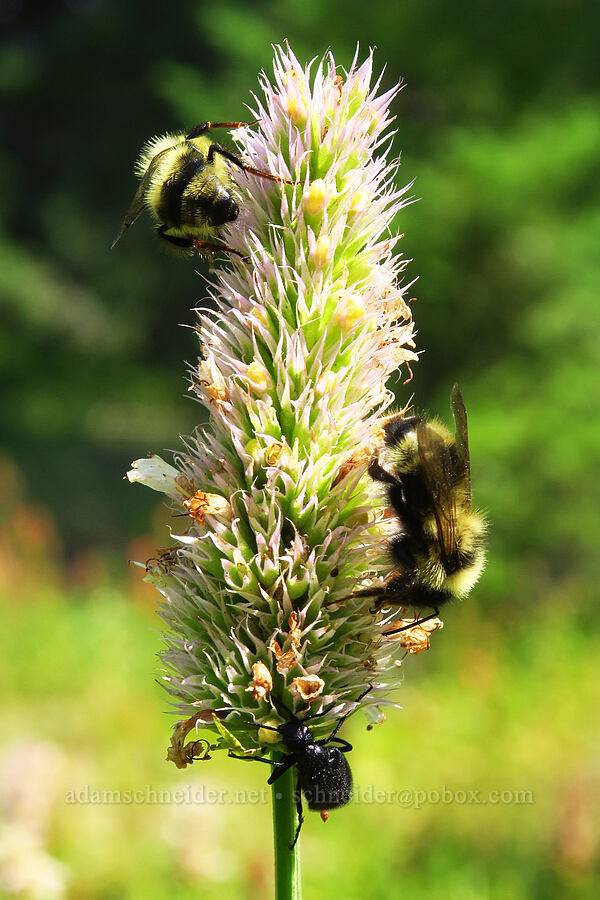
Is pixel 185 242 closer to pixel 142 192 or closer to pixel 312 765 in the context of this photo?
pixel 142 192

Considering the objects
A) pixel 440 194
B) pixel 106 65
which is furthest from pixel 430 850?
pixel 106 65

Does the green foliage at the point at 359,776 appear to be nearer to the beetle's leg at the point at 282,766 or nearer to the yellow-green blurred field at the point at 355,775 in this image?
the yellow-green blurred field at the point at 355,775

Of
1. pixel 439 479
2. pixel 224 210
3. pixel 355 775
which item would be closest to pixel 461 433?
pixel 439 479

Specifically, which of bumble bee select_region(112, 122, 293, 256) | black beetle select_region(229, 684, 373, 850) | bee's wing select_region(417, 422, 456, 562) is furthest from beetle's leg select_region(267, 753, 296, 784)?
bumble bee select_region(112, 122, 293, 256)

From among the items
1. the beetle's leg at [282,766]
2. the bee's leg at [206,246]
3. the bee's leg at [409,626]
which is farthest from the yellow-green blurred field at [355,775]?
the bee's leg at [206,246]

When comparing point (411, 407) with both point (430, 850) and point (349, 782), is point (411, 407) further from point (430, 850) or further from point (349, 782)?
point (430, 850)
